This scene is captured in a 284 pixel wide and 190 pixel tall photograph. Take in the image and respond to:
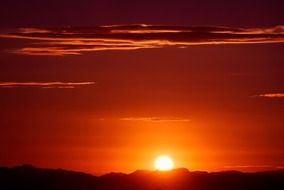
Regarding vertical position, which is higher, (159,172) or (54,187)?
(159,172)

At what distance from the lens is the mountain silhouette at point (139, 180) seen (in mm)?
168875

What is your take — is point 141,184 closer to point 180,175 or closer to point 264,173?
point 180,175

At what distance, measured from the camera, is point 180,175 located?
185 metres

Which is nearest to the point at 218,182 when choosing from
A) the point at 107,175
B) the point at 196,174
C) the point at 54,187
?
the point at 196,174

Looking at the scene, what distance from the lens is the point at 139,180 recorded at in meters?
182

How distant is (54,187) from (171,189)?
21746mm

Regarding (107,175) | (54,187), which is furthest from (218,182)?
(54,187)

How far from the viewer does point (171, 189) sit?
17475 cm

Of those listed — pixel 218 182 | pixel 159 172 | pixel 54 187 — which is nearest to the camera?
pixel 54 187

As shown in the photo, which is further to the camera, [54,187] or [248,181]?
[248,181]

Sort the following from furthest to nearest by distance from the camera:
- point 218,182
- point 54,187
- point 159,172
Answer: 1. point 159,172
2. point 218,182
3. point 54,187

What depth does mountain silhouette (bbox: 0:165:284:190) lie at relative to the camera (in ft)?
554

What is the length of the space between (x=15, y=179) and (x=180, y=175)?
33534mm

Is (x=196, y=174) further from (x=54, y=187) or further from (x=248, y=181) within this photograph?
(x=54, y=187)
